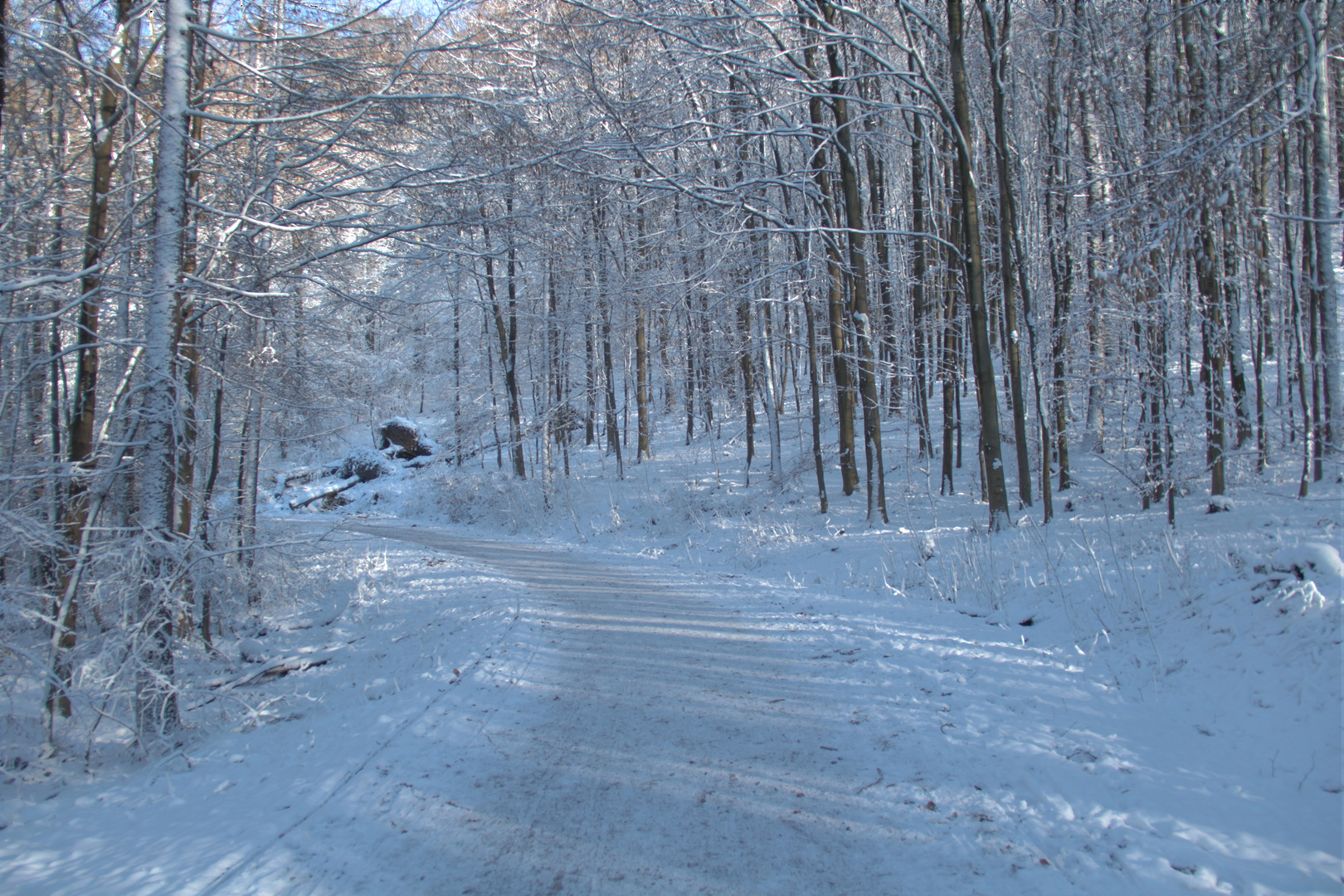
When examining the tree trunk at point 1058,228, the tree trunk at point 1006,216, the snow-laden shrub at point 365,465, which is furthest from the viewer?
the snow-laden shrub at point 365,465

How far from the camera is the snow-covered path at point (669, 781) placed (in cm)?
293

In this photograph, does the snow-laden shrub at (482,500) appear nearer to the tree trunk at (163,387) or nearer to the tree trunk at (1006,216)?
the tree trunk at (1006,216)

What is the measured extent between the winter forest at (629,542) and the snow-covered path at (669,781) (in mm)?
39

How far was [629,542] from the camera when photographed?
15.0 m

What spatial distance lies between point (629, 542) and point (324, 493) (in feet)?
56.5

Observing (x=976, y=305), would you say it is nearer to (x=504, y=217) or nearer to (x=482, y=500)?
(x=504, y=217)

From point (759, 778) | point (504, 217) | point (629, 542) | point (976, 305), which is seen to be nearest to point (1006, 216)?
point (976, 305)

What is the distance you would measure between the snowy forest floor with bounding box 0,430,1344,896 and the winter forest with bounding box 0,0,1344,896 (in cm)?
4

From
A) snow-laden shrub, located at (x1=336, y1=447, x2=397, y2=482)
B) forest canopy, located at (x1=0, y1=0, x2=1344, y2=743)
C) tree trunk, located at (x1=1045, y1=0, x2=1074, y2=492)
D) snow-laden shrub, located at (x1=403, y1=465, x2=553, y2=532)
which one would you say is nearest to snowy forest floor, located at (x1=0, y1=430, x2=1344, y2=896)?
forest canopy, located at (x1=0, y1=0, x2=1344, y2=743)

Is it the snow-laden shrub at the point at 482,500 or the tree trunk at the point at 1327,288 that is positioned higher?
the tree trunk at the point at 1327,288

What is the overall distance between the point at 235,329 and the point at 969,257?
467 inches

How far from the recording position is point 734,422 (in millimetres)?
27953

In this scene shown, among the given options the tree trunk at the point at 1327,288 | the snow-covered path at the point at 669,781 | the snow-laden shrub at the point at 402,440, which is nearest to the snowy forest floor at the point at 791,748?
the snow-covered path at the point at 669,781

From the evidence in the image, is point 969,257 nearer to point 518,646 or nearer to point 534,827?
point 518,646
